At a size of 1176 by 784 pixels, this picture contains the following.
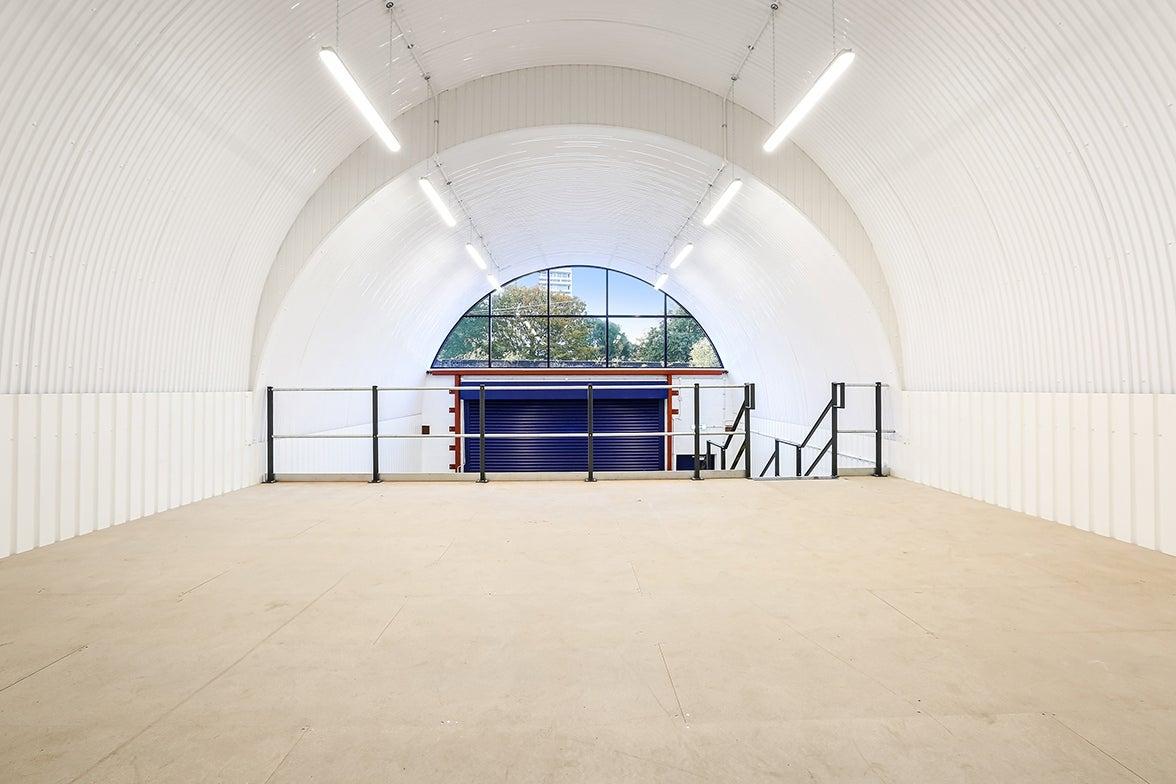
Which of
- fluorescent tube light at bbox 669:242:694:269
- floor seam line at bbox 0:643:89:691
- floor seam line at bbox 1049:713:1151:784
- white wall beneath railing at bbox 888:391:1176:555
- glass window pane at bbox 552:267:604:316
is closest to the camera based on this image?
floor seam line at bbox 1049:713:1151:784

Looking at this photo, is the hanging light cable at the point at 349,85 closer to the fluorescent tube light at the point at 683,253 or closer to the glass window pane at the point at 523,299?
the fluorescent tube light at the point at 683,253

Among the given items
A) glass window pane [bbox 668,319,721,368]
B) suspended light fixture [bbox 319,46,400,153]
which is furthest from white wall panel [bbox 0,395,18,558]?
glass window pane [bbox 668,319,721,368]

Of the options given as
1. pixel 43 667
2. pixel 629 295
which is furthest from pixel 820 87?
pixel 629 295

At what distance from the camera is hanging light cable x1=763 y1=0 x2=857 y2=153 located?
16.9ft

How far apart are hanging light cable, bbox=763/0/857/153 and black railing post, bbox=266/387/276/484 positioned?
696cm

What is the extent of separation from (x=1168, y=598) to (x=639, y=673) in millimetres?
3368

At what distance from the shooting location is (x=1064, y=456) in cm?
604

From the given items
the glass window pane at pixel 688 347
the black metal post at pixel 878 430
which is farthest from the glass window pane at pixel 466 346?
the black metal post at pixel 878 430

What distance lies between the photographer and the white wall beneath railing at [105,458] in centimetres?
507

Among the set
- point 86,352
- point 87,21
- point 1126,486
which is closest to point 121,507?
point 86,352

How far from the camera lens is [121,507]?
621 centimetres

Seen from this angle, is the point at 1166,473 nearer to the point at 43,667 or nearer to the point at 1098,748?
the point at 1098,748

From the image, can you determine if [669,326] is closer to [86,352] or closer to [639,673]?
[86,352]

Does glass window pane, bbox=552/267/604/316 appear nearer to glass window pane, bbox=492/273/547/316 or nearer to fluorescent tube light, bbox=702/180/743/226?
glass window pane, bbox=492/273/547/316
